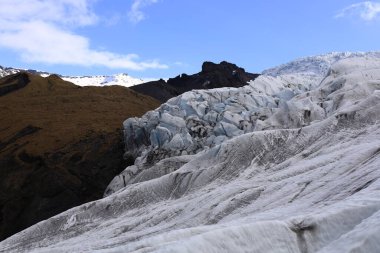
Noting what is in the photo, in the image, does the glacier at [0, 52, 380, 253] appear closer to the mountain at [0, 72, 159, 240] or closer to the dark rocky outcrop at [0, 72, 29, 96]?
the mountain at [0, 72, 159, 240]

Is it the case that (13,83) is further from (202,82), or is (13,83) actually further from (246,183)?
(246,183)

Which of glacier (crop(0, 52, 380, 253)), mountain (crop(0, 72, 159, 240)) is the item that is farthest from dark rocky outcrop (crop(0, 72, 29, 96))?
glacier (crop(0, 52, 380, 253))

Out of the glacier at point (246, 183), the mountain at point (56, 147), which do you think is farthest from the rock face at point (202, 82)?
the glacier at point (246, 183)

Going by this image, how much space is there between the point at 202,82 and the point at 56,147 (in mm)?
45515

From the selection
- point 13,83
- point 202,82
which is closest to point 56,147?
point 13,83

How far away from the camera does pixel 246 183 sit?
78.7 feet

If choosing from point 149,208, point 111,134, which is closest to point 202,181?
point 149,208

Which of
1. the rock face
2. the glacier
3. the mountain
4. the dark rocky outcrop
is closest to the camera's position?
the glacier

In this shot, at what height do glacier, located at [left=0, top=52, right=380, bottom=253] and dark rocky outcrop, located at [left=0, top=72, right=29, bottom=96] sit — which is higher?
dark rocky outcrop, located at [left=0, top=72, right=29, bottom=96]

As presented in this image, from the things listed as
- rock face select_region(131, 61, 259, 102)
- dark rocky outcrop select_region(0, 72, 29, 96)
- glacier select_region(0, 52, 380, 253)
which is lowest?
glacier select_region(0, 52, 380, 253)

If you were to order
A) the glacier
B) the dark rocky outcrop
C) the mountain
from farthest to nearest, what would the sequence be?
1. the dark rocky outcrop
2. the mountain
3. the glacier

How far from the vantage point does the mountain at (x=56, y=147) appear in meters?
46.0

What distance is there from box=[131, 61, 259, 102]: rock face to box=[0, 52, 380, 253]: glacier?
112ft

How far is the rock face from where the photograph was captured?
9081 cm
